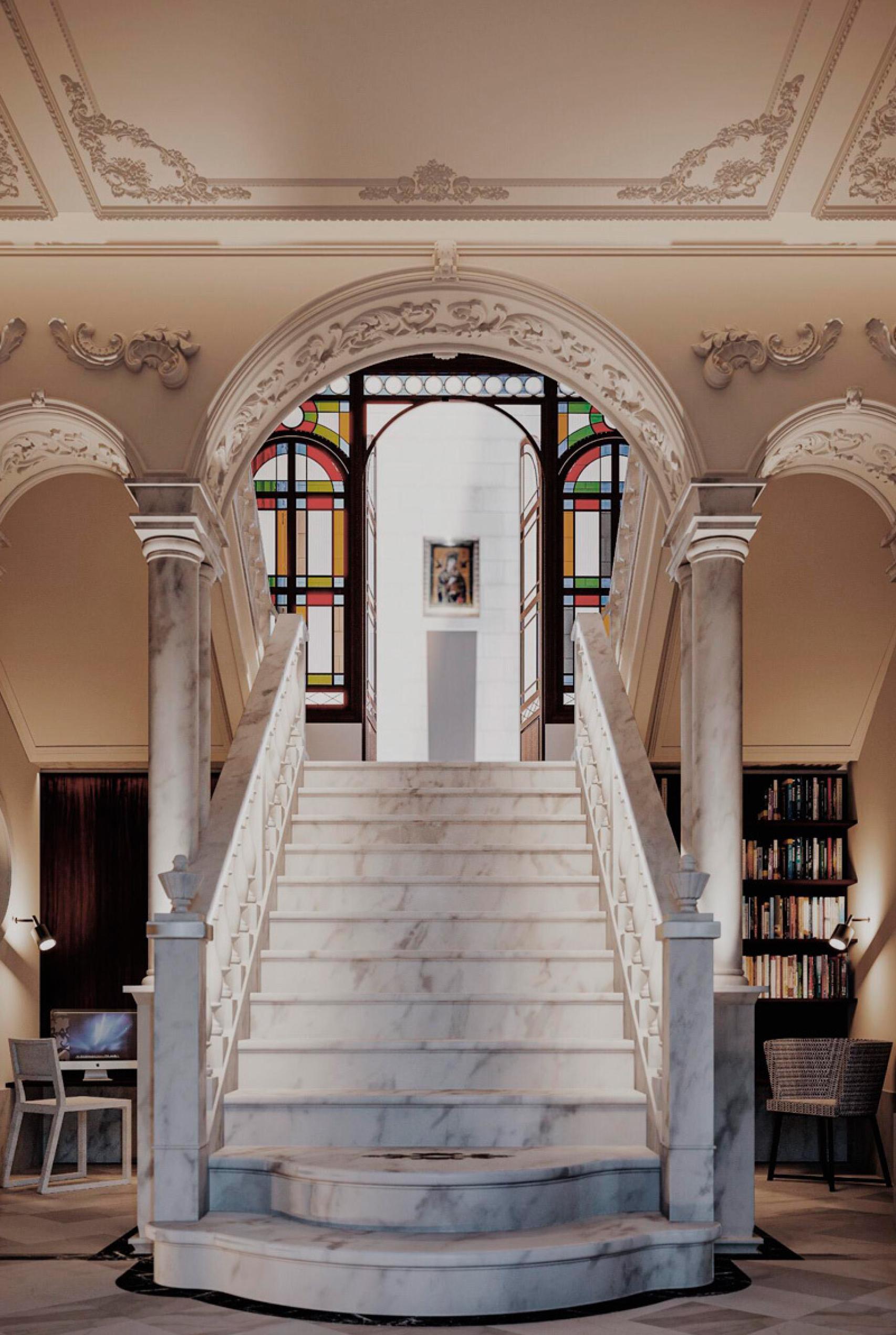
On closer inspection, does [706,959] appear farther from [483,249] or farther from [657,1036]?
[483,249]

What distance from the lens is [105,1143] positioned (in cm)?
893

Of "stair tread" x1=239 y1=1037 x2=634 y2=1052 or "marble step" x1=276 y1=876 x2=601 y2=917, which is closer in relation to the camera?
"stair tread" x1=239 y1=1037 x2=634 y2=1052

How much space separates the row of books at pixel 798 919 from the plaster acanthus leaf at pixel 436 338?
11.5 ft

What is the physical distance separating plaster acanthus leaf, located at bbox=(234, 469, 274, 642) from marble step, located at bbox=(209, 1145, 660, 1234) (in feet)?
11.9

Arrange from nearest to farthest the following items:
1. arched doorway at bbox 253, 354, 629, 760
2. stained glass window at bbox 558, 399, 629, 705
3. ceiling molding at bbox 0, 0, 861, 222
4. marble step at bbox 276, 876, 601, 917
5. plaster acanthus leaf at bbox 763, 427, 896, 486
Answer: ceiling molding at bbox 0, 0, 861, 222 < plaster acanthus leaf at bbox 763, 427, 896, 486 < marble step at bbox 276, 876, 601, 917 < arched doorway at bbox 253, 354, 629, 760 < stained glass window at bbox 558, 399, 629, 705

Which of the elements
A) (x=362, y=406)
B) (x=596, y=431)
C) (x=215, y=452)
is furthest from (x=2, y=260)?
(x=596, y=431)

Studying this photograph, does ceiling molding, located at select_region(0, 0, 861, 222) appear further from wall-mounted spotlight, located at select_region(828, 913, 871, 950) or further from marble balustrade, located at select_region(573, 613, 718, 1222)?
wall-mounted spotlight, located at select_region(828, 913, 871, 950)

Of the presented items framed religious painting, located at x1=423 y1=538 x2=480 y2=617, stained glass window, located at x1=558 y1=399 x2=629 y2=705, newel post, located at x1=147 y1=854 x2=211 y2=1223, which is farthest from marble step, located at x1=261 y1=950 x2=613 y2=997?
framed religious painting, located at x1=423 y1=538 x2=480 y2=617

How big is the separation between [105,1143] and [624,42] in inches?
261

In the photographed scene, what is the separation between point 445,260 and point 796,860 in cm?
463

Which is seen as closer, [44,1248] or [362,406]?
[44,1248]

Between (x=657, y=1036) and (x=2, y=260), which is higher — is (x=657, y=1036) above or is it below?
below

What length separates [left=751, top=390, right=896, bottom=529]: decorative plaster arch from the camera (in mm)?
6594

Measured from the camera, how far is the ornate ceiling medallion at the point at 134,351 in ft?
21.7
